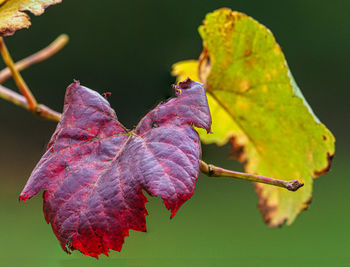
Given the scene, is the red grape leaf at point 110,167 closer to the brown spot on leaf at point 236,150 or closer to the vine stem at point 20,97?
the vine stem at point 20,97

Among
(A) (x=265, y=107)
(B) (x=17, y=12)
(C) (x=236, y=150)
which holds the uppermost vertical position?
(B) (x=17, y=12)

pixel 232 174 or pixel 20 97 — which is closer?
pixel 232 174

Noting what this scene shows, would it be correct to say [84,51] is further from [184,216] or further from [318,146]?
[318,146]

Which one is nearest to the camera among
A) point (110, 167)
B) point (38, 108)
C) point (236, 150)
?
point (110, 167)

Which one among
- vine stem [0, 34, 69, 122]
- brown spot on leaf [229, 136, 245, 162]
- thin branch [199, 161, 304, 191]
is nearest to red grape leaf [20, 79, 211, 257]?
thin branch [199, 161, 304, 191]

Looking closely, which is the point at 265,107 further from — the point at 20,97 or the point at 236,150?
the point at 20,97

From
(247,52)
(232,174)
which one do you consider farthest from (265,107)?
(232,174)
